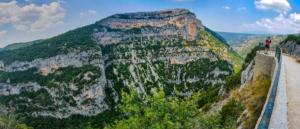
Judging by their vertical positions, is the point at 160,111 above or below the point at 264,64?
below

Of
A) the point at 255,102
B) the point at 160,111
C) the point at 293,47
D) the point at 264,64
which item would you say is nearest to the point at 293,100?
the point at 160,111

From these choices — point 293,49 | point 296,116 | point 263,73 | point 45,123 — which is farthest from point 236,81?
point 45,123

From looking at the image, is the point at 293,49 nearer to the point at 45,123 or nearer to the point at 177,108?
the point at 177,108

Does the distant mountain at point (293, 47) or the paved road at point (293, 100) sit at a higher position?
the paved road at point (293, 100)

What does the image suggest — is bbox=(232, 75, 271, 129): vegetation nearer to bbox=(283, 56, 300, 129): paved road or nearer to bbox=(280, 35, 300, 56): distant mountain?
bbox=(283, 56, 300, 129): paved road

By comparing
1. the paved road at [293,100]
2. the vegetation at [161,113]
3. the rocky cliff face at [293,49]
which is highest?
the paved road at [293,100]

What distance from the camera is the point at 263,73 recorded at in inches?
1548

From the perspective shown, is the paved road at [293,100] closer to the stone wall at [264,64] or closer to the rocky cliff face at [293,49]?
the stone wall at [264,64]

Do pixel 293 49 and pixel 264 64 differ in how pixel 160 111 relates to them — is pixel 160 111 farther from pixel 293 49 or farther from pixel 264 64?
pixel 293 49

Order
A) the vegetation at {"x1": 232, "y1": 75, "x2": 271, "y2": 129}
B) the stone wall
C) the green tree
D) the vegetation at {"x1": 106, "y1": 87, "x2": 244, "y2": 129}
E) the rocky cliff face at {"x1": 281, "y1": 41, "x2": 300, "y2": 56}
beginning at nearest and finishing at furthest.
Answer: the vegetation at {"x1": 232, "y1": 75, "x2": 271, "y2": 129}
the vegetation at {"x1": 106, "y1": 87, "x2": 244, "y2": 129}
the green tree
the stone wall
the rocky cliff face at {"x1": 281, "y1": 41, "x2": 300, "y2": 56}

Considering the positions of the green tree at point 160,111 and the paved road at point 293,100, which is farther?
the green tree at point 160,111

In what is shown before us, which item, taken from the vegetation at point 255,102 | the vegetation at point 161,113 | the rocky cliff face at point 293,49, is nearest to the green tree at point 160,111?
the vegetation at point 161,113

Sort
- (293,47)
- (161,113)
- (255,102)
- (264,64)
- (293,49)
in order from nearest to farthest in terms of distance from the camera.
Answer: (161,113)
(255,102)
(264,64)
(293,49)
(293,47)

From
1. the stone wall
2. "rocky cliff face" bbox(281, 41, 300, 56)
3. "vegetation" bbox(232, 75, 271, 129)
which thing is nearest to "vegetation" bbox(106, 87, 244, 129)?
Result: "vegetation" bbox(232, 75, 271, 129)
